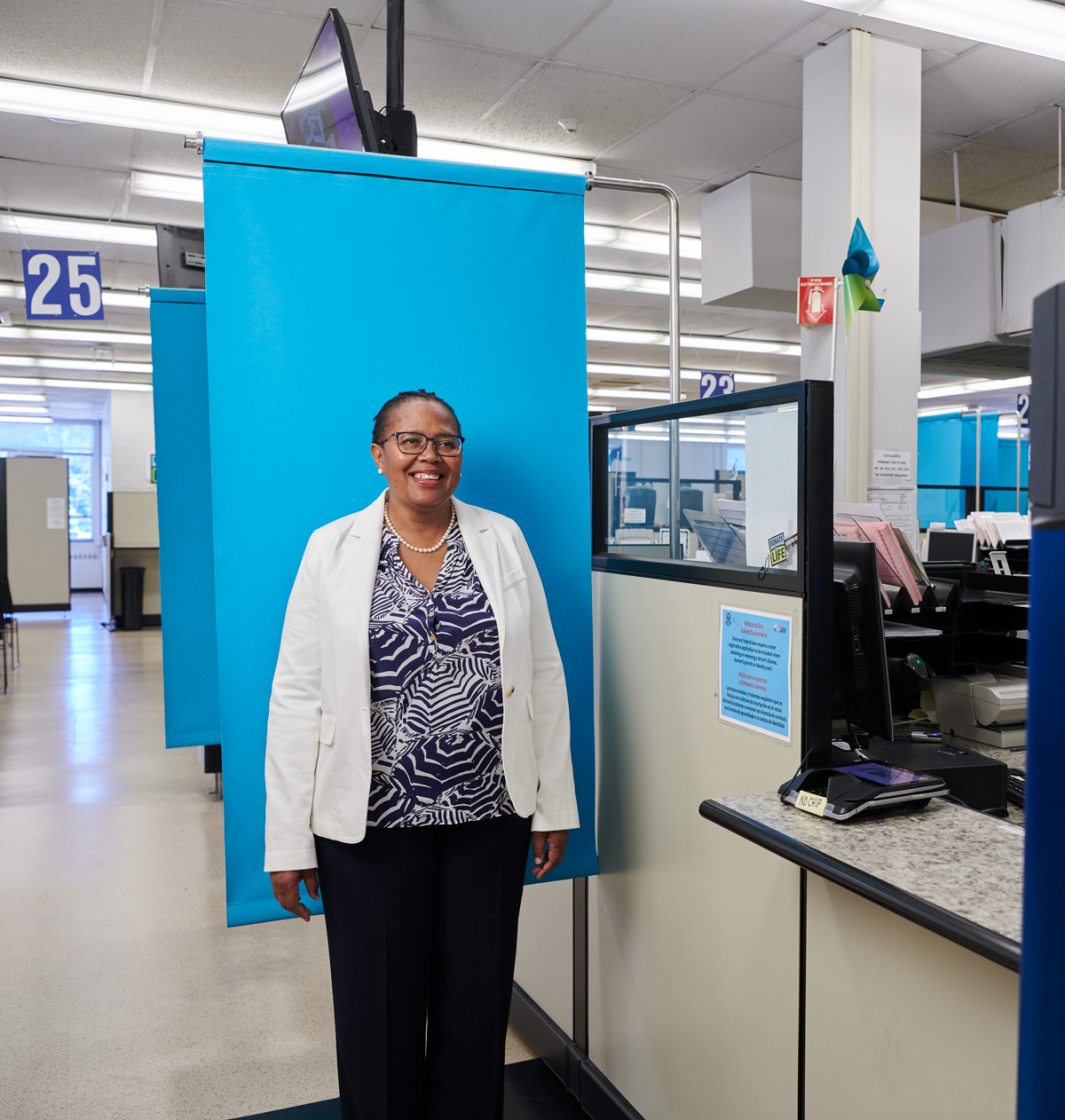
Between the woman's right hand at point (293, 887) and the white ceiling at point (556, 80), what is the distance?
10.6ft

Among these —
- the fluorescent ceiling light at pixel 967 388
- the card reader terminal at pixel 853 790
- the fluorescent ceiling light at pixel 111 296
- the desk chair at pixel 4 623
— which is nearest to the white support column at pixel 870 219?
the card reader terminal at pixel 853 790

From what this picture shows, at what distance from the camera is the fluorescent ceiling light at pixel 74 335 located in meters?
9.16

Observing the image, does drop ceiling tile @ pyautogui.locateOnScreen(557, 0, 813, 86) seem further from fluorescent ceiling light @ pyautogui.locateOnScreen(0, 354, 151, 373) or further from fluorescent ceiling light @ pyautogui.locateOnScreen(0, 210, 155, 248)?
fluorescent ceiling light @ pyautogui.locateOnScreen(0, 354, 151, 373)

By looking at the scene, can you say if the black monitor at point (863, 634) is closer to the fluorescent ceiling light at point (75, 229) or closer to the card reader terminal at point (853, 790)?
the card reader terminal at point (853, 790)

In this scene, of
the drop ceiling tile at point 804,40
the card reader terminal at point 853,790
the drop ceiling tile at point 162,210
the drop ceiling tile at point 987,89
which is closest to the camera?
the card reader terminal at point 853,790

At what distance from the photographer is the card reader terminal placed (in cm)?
136

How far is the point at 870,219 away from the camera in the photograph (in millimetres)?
4004

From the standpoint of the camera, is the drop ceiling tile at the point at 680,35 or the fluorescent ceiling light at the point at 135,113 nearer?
the drop ceiling tile at the point at 680,35

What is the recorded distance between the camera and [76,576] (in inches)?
658

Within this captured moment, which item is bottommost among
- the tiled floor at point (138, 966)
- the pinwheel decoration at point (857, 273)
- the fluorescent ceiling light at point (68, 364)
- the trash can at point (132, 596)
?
the tiled floor at point (138, 966)

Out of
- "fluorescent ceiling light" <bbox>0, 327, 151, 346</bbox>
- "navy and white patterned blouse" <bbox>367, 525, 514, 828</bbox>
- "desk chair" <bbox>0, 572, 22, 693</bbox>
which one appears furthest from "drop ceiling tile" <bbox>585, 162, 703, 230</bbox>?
"desk chair" <bbox>0, 572, 22, 693</bbox>

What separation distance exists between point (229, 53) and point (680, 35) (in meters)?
1.88

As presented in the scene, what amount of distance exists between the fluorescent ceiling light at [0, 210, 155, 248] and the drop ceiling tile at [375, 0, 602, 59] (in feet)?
10.1

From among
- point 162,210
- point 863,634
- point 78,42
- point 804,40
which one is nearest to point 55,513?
point 162,210
